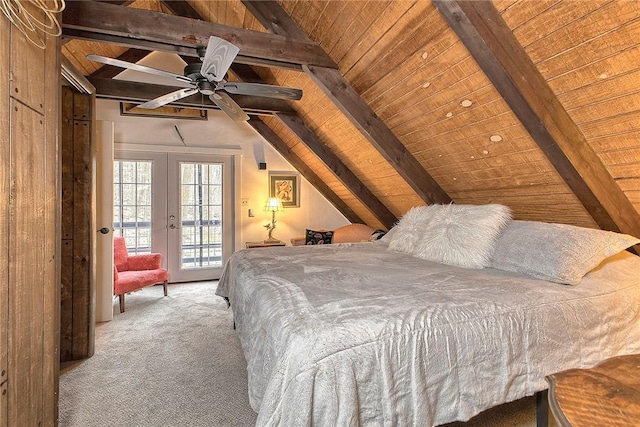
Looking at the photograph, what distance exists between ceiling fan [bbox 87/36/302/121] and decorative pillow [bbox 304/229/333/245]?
8.07 feet

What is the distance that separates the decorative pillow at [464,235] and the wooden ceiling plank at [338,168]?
1.76 meters

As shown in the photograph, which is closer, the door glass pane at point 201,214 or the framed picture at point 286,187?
the door glass pane at point 201,214

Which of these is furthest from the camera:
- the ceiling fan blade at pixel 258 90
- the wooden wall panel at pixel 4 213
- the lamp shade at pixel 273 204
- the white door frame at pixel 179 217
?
the lamp shade at pixel 273 204

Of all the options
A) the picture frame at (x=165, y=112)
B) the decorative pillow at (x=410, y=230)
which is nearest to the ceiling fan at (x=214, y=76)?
the decorative pillow at (x=410, y=230)

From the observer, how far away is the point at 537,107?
180cm

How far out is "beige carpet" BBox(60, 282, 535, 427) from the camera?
1.76m

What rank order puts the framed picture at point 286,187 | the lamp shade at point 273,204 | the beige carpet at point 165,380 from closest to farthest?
the beige carpet at point 165,380 < the lamp shade at point 273,204 < the framed picture at point 286,187

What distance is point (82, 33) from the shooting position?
2104 millimetres

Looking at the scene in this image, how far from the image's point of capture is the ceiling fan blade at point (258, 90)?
2.31m

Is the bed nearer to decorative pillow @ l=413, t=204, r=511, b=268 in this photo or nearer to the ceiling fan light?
decorative pillow @ l=413, t=204, r=511, b=268

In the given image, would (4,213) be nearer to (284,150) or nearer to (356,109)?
(356,109)

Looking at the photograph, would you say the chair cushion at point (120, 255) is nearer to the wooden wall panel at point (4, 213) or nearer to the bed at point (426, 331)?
the bed at point (426, 331)

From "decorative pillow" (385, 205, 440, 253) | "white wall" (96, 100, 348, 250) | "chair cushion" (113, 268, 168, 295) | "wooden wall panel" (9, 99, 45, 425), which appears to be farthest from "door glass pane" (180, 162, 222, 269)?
"wooden wall panel" (9, 99, 45, 425)

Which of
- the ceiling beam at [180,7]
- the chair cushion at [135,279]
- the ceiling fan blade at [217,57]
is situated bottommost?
the chair cushion at [135,279]
